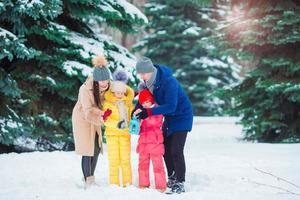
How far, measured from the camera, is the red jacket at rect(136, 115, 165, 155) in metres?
5.48

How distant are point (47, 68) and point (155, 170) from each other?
4175 mm

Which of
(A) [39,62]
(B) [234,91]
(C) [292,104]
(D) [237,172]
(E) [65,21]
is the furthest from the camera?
(B) [234,91]

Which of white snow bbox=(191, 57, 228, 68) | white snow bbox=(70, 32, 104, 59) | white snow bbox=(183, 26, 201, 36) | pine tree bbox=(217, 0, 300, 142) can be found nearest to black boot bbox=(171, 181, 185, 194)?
white snow bbox=(70, 32, 104, 59)

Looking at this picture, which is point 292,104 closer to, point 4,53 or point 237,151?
point 237,151

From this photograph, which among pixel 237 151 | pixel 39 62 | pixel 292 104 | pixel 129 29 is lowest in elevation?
pixel 237 151

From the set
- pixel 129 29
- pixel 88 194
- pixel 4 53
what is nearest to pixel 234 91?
pixel 129 29

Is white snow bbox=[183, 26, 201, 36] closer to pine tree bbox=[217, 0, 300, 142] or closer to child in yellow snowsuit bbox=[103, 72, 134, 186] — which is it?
pine tree bbox=[217, 0, 300, 142]

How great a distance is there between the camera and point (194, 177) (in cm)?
633

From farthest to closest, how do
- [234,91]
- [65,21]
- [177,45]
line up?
[177,45] < [234,91] < [65,21]

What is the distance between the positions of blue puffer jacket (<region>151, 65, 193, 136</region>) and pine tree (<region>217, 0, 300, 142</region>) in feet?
16.3

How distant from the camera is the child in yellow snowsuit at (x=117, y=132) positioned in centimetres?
554

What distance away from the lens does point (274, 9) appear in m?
10.4

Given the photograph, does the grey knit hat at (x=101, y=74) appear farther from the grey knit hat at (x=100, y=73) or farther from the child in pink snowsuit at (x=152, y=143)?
the child in pink snowsuit at (x=152, y=143)

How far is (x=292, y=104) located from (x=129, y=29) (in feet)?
13.6
